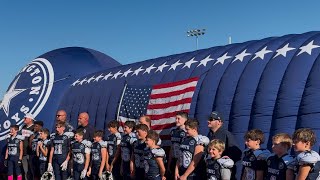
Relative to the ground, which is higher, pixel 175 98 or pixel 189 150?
pixel 175 98

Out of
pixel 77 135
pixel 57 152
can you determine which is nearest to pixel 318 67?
pixel 77 135

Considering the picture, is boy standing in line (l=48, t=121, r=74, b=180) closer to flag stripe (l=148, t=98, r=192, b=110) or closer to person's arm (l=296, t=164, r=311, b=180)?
flag stripe (l=148, t=98, r=192, b=110)

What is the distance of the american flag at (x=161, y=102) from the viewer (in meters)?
8.90

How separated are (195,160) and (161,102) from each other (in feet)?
10.8

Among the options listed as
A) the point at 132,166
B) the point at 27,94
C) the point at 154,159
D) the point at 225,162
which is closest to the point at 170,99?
the point at 132,166

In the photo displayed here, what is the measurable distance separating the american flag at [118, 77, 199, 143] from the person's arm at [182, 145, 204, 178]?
2413 millimetres

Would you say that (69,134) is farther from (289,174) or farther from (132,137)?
(289,174)

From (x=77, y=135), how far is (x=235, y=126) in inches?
118

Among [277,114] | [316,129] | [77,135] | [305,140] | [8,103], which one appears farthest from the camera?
[8,103]

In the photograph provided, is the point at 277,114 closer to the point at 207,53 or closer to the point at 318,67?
the point at 318,67

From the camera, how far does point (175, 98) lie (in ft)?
29.8

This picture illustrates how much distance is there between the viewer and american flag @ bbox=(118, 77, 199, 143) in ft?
29.2

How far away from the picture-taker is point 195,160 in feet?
20.6

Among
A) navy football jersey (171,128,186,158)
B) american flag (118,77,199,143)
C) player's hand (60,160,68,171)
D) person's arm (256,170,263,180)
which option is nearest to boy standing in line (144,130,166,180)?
navy football jersey (171,128,186,158)
